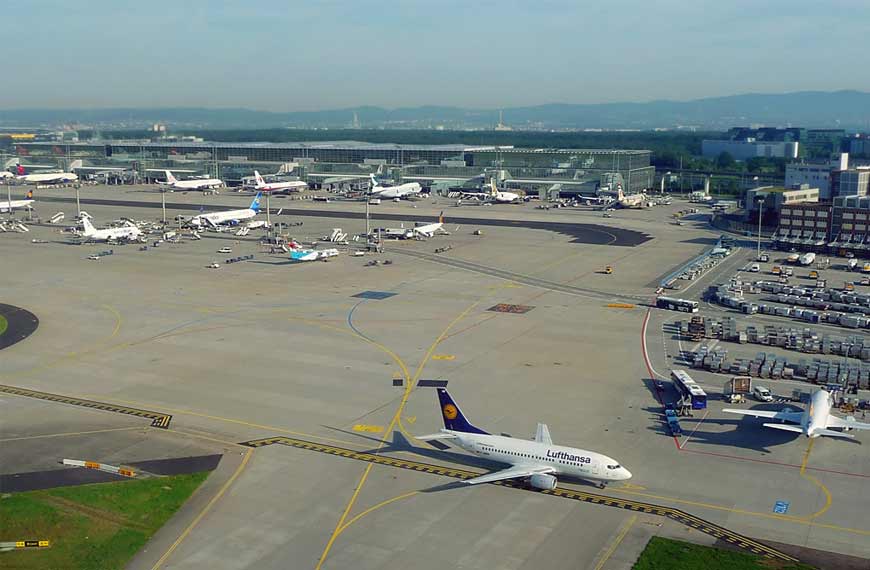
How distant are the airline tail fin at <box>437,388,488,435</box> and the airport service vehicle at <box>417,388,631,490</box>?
68mm

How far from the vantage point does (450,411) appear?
49.6 metres

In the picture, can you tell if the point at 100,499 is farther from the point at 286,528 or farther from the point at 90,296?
the point at 90,296

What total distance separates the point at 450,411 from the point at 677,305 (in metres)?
49.2

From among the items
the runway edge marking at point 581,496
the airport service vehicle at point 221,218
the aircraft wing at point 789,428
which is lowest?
the runway edge marking at point 581,496

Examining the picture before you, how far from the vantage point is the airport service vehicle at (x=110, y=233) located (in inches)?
5374

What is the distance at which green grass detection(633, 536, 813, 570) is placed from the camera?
36.9 m

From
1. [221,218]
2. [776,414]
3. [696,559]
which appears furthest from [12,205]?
[696,559]

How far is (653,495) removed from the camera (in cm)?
4472

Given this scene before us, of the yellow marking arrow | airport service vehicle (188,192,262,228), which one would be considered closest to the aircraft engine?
the yellow marking arrow

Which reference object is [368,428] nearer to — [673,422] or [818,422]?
[673,422]

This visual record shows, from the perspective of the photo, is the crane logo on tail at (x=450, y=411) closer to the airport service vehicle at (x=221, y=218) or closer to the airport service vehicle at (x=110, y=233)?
the airport service vehicle at (x=110, y=233)

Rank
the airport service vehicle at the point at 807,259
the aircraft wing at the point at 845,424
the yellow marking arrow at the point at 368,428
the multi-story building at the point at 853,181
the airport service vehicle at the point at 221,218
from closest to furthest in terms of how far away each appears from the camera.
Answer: the aircraft wing at the point at 845,424 < the yellow marking arrow at the point at 368,428 < the airport service vehicle at the point at 807,259 < the airport service vehicle at the point at 221,218 < the multi-story building at the point at 853,181

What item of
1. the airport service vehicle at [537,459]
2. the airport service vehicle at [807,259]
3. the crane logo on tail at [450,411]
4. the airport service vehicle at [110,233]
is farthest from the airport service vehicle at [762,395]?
the airport service vehicle at [110,233]

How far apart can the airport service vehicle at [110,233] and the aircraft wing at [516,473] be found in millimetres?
110692
